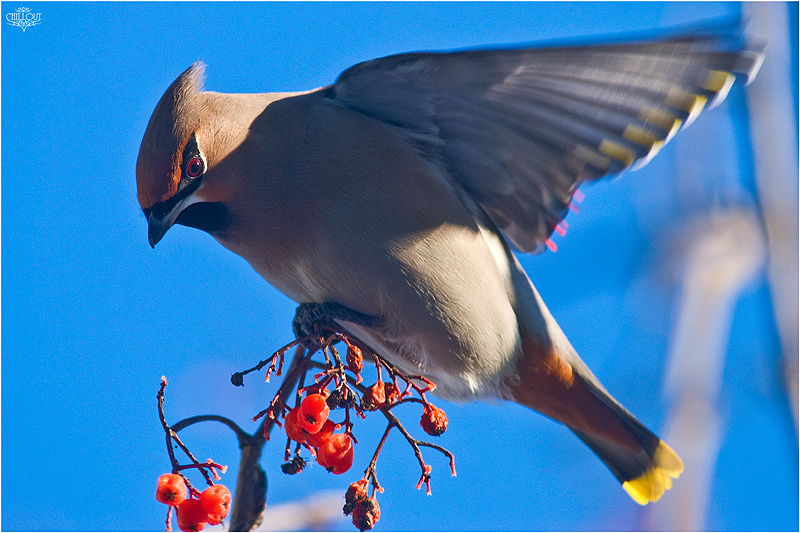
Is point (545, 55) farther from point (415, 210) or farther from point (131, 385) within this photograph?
point (131, 385)

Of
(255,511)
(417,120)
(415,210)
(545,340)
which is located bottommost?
(255,511)

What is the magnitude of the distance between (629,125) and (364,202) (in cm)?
83

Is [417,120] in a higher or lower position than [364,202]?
higher

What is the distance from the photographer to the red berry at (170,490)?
166cm

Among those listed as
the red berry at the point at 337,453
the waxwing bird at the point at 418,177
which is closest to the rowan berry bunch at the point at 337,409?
the red berry at the point at 337,453

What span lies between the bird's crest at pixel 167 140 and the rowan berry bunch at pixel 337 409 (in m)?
0.65

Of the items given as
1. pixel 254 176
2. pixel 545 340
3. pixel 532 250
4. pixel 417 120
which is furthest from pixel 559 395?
pixel 254 176

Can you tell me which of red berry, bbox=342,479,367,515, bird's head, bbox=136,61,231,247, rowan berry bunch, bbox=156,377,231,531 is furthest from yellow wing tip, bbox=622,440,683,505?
bird's head, bbox=136,61,231,247

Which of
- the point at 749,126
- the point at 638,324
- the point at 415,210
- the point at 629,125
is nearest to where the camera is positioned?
the point at 629,125

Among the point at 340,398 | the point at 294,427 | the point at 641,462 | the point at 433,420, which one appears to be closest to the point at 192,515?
the point at 294,427

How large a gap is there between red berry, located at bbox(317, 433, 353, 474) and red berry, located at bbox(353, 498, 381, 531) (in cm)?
15

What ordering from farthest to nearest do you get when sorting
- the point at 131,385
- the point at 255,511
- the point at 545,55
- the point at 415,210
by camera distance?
the point at 131,385 < the point at 415,210 < the point at 545,55 < the point at 255,511

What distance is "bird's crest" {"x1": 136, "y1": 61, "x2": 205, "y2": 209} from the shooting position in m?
2.15

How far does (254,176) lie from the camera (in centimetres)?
235
